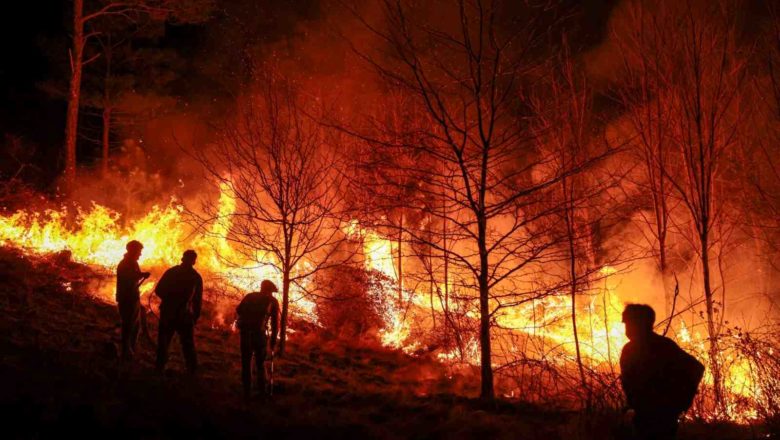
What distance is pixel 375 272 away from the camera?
14.5 meters

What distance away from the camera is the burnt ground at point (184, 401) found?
16.9ft

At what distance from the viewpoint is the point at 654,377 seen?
3.63 m

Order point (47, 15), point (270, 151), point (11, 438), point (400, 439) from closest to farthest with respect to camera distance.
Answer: point (11, 438), point (400, 439), point (270, 151), point (47, 15)

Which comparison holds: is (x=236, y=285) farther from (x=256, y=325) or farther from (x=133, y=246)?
(x=256, y=325)

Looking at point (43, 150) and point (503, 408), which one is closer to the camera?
point (503, 408)

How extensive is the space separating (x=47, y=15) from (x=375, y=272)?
61.3ft

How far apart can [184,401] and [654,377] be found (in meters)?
A: 4.64

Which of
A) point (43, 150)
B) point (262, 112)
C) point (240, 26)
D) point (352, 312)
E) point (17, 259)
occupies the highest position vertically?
point (240, 26)

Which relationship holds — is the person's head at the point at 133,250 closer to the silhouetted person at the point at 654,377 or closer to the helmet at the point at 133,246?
the helmet at the point at 133,246

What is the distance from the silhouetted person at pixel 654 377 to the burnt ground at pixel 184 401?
4.55 feet

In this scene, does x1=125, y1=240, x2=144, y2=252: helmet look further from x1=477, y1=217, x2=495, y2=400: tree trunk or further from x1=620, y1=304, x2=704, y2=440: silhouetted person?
x1=620, y1=304, x2=704, y2=440: silhouetted person

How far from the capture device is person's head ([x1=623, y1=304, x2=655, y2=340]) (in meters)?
3.76

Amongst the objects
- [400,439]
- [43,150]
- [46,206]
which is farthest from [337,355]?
[43,150]

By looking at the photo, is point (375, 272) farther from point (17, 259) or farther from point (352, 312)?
point (17, 259)
